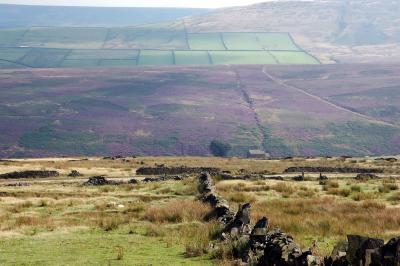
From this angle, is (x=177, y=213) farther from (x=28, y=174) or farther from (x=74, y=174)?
(x=28, y=174)

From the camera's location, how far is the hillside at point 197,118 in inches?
4754

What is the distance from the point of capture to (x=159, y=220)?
85.5 feet

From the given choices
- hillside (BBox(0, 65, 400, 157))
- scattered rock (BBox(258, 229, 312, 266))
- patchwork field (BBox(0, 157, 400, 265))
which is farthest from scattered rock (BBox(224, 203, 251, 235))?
hillside (BBox(0, 65, 400, 157))

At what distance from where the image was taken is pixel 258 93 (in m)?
181

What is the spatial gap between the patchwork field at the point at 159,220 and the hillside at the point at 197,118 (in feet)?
241

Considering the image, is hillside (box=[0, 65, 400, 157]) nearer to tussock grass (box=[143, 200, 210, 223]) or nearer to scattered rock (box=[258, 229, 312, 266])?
tussock grass (box=[143, 200, 210, 223])

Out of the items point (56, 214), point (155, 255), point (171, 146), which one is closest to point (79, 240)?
point (155, 255)

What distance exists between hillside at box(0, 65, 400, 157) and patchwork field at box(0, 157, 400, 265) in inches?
2892

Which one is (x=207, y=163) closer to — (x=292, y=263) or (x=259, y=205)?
(x=259, y=205)

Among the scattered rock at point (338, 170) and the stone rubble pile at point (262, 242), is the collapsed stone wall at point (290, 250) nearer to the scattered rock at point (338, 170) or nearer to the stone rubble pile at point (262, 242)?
the stone rubble pile at point (262, 242)

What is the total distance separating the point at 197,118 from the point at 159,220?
122m

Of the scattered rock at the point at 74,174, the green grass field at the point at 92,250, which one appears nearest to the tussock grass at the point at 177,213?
the green grass field at the point at 92,250

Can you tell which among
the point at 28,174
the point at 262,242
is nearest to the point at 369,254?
the point at 262,242

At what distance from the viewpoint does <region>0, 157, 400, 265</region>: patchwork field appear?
734 inches
